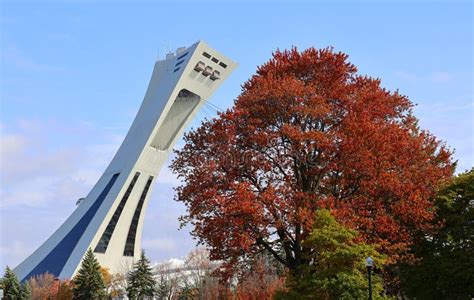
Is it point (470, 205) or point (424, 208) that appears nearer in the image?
point (424, 208)

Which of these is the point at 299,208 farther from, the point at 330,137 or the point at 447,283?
the point at 447,283

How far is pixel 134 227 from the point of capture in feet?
180

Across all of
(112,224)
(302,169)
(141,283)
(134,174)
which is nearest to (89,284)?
(141,283)

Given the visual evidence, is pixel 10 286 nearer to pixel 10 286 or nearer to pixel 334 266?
pixel 10 286

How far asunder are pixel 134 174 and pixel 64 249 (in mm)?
9929

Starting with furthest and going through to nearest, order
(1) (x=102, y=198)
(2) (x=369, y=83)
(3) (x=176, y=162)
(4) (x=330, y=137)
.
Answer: (1) (x=102, y=198) < (2) (x=369, y=83) < (3) (x=176, y=162) < (4) (x=330, y=137)

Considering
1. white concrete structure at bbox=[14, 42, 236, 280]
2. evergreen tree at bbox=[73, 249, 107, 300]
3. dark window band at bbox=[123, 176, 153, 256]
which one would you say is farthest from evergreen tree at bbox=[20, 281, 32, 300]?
dark window band at bbox=[123, 176, 153, 256]

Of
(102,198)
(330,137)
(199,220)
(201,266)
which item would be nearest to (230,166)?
(199,220)

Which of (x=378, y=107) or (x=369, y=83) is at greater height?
(x=369, y=83)

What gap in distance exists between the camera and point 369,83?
20.1m

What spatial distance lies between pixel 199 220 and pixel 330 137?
5155 millimetres

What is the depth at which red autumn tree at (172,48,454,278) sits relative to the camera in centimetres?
1681

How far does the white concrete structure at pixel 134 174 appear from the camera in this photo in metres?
51.6

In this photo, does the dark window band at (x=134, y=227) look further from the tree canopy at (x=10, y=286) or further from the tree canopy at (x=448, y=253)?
the tree canopy at (x=448, y=253)
